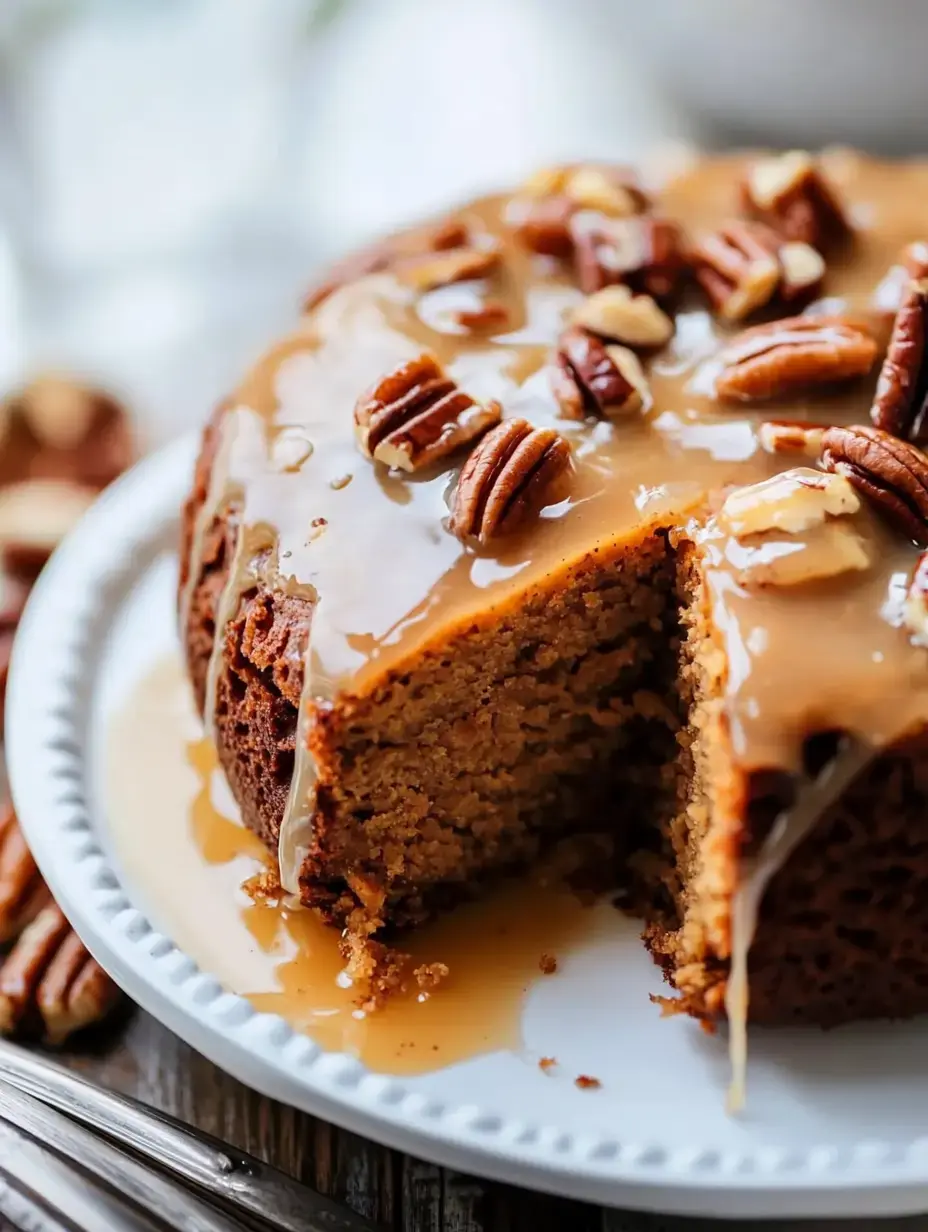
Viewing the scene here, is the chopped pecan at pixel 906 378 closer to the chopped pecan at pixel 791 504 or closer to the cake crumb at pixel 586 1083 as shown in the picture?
the chopped pecan at pixel 791 504

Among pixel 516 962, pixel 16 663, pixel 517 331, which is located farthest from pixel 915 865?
pixel 16 663

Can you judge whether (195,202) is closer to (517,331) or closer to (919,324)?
(517,331)

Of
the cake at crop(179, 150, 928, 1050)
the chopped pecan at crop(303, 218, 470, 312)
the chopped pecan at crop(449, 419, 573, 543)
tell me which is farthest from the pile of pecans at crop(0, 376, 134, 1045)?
the chopped pecan at crop(449, 419, 573, 543)

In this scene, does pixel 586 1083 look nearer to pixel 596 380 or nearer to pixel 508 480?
pixel 508 480

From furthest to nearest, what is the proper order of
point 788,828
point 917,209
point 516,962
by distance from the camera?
1. point 917,209
2. point 516,962
3. point 788,828

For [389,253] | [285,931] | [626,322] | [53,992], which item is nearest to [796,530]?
[626,322]

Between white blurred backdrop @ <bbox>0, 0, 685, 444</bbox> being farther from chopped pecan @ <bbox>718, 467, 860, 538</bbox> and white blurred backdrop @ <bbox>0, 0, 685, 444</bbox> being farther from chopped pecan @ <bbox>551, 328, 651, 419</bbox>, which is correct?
chopped pecan @ <bbox>718, 467, 860, 538</bbox>
